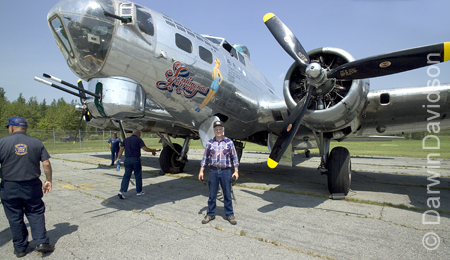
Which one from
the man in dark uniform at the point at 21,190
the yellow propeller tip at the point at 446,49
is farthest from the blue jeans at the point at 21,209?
the yellow propeller tip at the point at 446,49

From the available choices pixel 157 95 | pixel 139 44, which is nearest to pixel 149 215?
pixel 157 95

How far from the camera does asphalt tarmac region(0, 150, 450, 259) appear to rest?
303 centimetres

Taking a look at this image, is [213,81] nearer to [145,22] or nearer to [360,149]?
[145,22]

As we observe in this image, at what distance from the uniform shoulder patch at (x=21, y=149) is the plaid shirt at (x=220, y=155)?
2481 mm

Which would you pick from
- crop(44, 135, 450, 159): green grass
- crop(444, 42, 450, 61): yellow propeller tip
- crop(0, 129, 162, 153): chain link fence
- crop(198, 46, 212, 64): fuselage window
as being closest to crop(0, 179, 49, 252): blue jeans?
crop(198, 46, 212, 64): fuselage window

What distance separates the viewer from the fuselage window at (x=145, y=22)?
14.5 ft

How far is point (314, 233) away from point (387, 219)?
158 cm

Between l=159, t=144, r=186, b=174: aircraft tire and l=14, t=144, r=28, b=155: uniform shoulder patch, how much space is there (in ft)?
20.1

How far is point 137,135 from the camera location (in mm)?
5859

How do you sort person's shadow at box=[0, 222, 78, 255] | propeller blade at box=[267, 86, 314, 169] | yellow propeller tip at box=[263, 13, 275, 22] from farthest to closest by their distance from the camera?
yellow propeller tip at box=[263, 13, 275, 22]
propeller blade at box=[267, 86, 314, 169]
person's shadow at box=[0, 222, 78, 255]

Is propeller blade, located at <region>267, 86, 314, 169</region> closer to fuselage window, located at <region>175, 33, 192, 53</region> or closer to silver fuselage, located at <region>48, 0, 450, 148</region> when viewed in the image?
silver fuselage, located at <region>48, 0, 450, 148</region>

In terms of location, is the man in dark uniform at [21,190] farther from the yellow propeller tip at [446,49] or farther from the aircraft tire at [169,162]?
the yellow propeller tip at [446,49]

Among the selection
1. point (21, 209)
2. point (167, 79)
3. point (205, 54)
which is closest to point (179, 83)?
point (167, 79)

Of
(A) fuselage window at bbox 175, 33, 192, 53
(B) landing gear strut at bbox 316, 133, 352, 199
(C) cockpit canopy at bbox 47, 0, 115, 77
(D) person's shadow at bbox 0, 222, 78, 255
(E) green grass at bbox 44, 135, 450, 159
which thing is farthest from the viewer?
(E) green grass at bbox 44, 135, 450, 159
